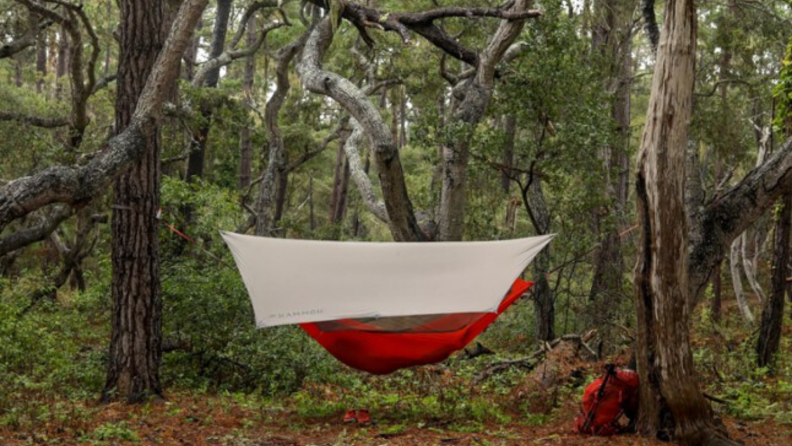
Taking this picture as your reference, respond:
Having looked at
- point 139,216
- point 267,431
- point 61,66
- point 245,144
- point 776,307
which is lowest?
point 267,431

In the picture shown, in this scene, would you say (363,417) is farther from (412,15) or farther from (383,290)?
(412,15)

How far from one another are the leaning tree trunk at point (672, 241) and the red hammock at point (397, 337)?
94 centimetres

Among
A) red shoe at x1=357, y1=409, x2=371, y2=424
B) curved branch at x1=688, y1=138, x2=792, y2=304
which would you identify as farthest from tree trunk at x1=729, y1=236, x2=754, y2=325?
red shoe at x1=357, y1=409, x2=371, y2=424

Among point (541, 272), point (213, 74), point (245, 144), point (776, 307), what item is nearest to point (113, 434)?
point (541, 272)

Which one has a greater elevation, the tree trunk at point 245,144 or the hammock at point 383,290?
the tree trunk at point 245,144

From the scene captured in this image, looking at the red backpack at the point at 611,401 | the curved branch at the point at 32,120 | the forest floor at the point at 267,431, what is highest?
the curved branch at the point at 32,120

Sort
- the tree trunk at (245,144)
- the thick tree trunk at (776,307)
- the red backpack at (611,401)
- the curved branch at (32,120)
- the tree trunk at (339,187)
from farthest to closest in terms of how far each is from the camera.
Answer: the tree trunk at (339,187) < the tree trunk at (245,144) < the curved branch at (32,120) < the thick tree trunk at (776,307) < the red backpack at (611,401)

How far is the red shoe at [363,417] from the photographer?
A: 5.19 metres

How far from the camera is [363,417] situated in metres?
5.23

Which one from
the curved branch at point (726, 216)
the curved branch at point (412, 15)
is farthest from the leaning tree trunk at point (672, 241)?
the curved branch at point (412, 15)

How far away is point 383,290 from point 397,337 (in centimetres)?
40

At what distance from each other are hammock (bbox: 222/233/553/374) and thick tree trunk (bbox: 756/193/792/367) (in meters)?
3.40

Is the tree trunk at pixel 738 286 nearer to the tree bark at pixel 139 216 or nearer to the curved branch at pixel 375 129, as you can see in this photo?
the curved branch at pixel 375 129

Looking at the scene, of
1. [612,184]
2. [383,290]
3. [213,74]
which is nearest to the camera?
[383,290]
